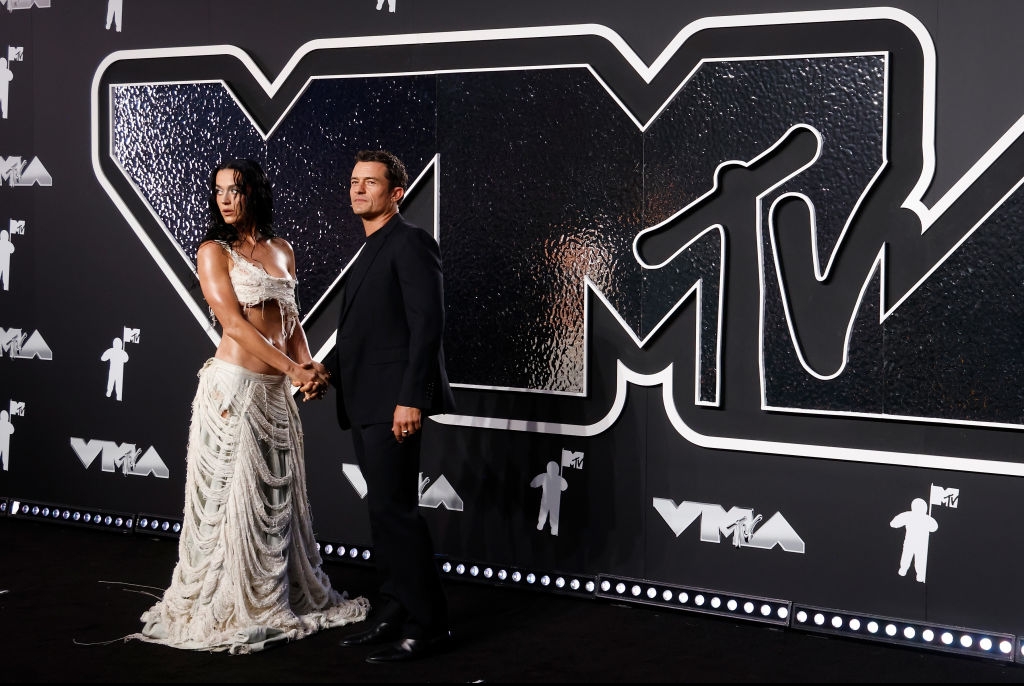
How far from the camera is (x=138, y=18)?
5.47 meters

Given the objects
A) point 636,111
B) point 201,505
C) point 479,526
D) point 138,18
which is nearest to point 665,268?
point 636,111

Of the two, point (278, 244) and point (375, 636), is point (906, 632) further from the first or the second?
point (278, 244)

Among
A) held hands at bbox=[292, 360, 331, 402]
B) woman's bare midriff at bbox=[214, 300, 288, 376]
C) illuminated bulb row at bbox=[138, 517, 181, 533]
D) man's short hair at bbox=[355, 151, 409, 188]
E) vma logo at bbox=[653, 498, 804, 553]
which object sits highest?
man's short hair at bbox=[355, 151, 409, 188]

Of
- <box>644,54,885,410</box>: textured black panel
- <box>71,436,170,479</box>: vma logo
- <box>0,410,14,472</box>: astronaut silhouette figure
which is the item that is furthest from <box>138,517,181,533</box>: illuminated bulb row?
<box>644,54,885,410</box>: textured black panel

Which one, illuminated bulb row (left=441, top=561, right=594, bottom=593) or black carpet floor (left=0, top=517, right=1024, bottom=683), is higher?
illuminated bulb row (left=441, top=561, right=594, bottom=593)

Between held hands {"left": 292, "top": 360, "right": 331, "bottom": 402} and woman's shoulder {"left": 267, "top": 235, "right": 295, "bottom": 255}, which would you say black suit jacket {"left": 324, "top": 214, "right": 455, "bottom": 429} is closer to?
held hands {"left": 292, "top": 360, "right": 331, "bottom": 402}

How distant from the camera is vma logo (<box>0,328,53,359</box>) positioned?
5.75 m

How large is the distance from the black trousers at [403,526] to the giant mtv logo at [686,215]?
38.6 inches

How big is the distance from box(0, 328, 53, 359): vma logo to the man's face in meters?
2.66

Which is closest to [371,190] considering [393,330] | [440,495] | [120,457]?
[393,330]

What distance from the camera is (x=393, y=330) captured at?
3.76m

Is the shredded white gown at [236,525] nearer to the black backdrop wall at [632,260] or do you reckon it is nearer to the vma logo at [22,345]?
the black backdrop wall at [632,260]

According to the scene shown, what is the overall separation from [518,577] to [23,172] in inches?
127

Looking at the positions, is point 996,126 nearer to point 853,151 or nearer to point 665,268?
point 853,151
